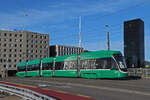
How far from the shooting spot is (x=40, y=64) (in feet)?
126

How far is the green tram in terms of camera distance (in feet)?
76.4

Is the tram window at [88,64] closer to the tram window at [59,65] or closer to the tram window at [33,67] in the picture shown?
the tram window at [59,65]

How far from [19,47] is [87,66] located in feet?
282

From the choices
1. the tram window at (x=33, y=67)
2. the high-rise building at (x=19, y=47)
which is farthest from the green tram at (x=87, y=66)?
the high-rise building at (x=19, y=47)

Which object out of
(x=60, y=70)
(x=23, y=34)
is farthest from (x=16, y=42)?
(x=60, y=70)

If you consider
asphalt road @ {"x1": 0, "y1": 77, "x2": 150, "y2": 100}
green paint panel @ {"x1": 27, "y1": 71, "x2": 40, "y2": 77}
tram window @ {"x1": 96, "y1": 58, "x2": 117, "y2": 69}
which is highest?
tram window @ {"x1": 96, "y1": 58, "x2": 117, "y2": 69}

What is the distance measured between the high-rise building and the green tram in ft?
227

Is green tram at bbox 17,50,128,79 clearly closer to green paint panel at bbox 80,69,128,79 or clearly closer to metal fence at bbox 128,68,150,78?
green paint panel at bbox 80,69,128,79

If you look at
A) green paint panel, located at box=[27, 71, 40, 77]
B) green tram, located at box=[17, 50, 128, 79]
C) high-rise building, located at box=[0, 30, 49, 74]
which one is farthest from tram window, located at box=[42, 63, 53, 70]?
high-rise building, located at box=[0, 30, 49, 74]

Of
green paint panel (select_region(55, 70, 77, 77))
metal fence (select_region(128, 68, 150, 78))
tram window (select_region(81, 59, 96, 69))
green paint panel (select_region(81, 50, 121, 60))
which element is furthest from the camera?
metal fence (select_region(128, 68, 150, 78))

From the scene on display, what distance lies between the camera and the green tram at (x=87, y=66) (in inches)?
917

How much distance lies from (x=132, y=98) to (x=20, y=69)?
39.7 m

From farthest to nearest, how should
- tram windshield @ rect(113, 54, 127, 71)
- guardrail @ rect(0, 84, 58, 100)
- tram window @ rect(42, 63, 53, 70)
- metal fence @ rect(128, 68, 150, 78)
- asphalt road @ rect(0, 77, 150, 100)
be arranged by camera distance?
tram window @ rect(42, 63, 53, 70) → metal fence @ rect(128, 68, 150, 78) → tram windshield @ rect(113, 54, 127, 71) → asphalt road @ rect(0, 77, 150, 100) → guardrail @ rect(0, 84, 58, 100)

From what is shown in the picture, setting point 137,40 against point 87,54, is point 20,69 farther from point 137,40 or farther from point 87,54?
point 137,40
